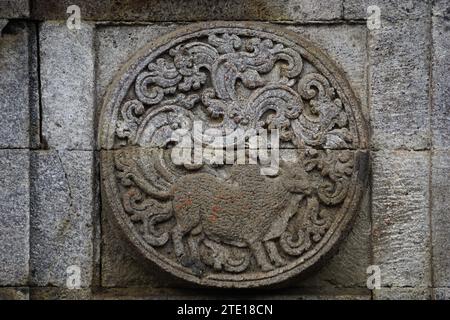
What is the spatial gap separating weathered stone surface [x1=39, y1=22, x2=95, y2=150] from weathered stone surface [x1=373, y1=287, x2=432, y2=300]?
1805 mm

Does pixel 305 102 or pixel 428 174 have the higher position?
pixel 305 102

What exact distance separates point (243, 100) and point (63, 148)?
1.04 m

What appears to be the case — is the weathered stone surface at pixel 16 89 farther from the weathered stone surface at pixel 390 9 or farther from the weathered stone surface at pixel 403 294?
the weathered stone surface at pixel 403 294

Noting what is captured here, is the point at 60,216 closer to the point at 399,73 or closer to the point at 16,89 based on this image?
the point at 16,89

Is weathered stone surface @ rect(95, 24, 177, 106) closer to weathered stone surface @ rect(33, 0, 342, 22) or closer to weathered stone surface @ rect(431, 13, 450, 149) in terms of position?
weathered stone surface @ rect(33, 0, 342, 22)

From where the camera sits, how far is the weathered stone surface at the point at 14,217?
512 cm

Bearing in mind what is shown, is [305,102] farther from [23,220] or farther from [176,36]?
[23,220]

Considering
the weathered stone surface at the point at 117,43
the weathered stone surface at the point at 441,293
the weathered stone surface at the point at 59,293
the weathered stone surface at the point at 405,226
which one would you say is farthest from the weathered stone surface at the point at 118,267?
the weathered stone surface at the point at 441,293

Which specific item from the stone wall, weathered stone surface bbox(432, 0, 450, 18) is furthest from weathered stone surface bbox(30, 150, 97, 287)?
weathered stone surface bbox(432, 0, 450, 18)

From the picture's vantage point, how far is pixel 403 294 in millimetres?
5223

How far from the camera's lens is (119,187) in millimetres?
5223

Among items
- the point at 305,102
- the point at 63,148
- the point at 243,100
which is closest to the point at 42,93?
the point at 63,148

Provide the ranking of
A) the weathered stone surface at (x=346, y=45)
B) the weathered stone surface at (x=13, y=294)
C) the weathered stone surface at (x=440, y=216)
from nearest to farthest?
the weathered stone surface at (x=13, y=294)
the weathered stone surface at (x=440, y=216)
the weathered stone surface at (x=346, y=45)

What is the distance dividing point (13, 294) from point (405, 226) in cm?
218
